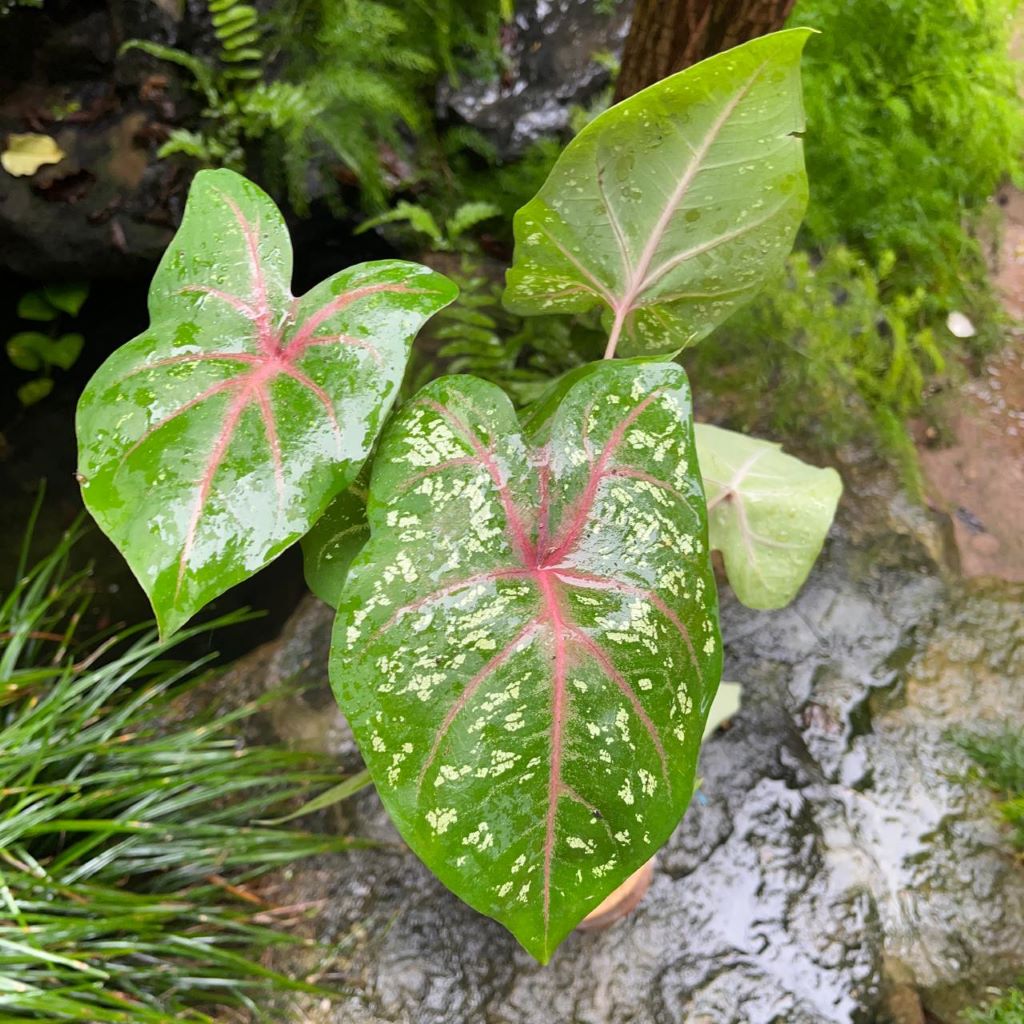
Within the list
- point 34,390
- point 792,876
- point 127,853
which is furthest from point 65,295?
point 792,876

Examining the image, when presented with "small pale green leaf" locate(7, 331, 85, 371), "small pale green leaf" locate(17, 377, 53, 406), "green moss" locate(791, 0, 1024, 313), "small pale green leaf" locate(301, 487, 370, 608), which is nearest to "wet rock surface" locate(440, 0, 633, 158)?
"green moss" locate(791, 0, 1024, 313)

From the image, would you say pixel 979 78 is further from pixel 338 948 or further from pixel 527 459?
pixel 338 948

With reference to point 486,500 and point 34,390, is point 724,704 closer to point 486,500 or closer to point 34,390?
point 486,500

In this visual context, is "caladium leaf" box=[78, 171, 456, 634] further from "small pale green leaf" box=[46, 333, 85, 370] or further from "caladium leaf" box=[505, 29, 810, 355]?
"small pale green leaf" box=[46, 333, 85, 370]

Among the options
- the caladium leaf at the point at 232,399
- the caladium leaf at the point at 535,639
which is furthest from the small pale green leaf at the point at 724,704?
the caladium leaf at the point at 232,399

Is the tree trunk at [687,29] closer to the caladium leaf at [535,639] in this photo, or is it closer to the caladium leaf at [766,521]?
the caladium leaf at [766,521]
